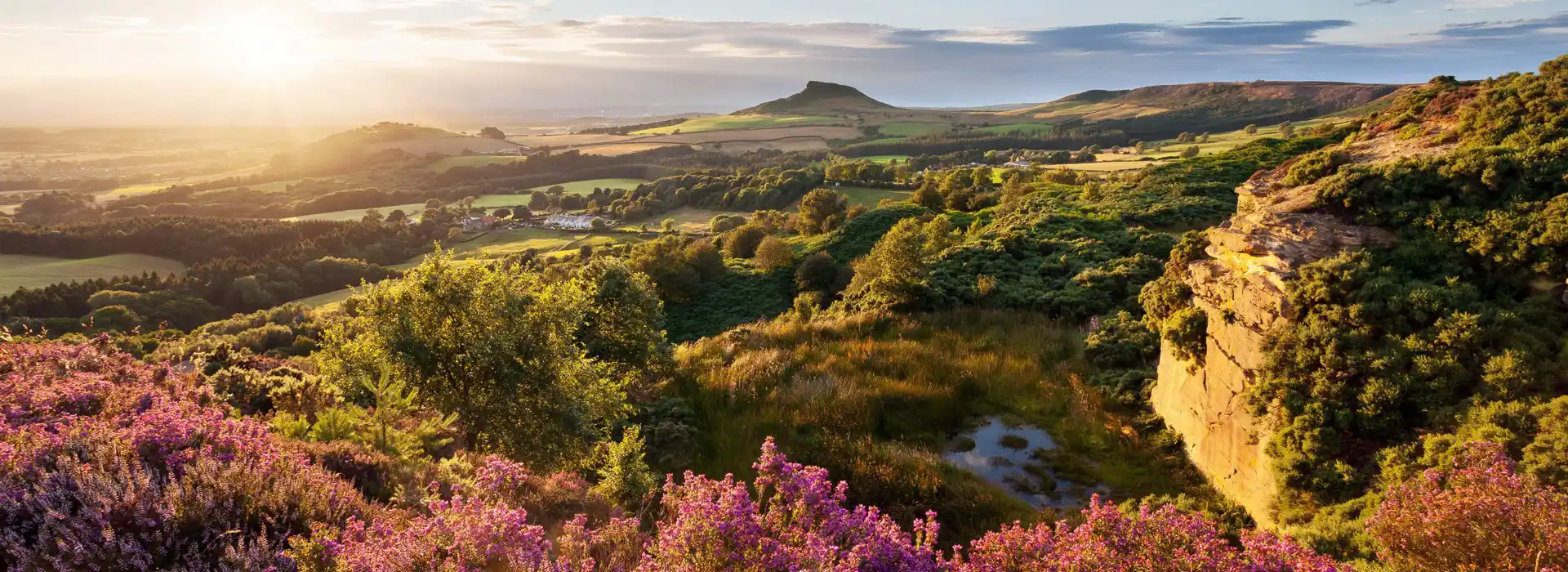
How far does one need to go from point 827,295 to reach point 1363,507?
103 feet

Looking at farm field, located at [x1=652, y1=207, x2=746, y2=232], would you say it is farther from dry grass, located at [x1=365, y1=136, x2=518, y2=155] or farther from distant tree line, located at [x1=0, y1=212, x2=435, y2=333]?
dry grass, located at [x1=365, y1=136, x2=518, y2=155]

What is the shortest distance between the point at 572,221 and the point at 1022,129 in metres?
120

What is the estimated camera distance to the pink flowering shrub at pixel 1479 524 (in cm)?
373

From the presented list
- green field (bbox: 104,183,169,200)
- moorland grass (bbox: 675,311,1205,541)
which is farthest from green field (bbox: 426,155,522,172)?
moorland grass (bbox: 675,311,1205,541)

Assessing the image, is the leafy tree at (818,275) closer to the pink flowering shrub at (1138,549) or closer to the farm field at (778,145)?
the pink flowering shrub at (1138,549)

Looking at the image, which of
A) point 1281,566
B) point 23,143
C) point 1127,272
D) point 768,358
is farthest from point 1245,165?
point 23,143

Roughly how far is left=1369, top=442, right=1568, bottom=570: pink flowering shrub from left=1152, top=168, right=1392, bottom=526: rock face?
11.8 ft

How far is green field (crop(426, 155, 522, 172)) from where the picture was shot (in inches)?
6156

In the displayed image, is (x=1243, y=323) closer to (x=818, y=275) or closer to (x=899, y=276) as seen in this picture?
(x=899, y=276)

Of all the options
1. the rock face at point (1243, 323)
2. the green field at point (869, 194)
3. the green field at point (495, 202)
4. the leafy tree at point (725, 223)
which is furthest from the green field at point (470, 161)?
the rock face at point (1243, 323)

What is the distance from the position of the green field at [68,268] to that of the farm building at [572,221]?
4426cm

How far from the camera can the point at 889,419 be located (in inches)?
471

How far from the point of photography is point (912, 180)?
259ft

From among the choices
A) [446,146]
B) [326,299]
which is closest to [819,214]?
[326,299]
